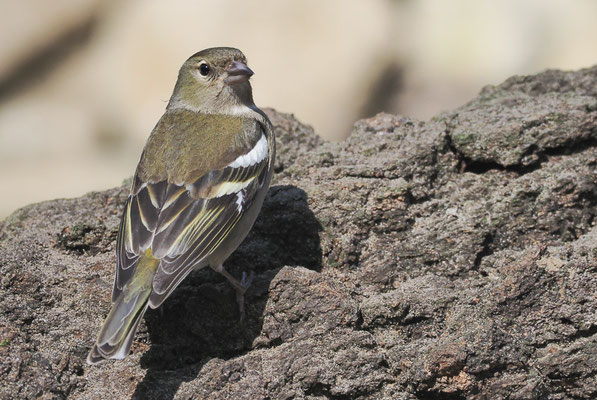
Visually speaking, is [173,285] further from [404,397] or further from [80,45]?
[80,45]

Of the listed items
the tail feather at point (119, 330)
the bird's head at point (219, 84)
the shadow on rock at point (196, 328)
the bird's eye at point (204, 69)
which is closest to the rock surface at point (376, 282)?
the shadow on rock at point (196, 328)

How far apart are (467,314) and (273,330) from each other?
950 millimetres

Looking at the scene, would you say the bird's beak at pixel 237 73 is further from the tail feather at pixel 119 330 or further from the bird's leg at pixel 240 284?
the tail feather at pixel 119 330

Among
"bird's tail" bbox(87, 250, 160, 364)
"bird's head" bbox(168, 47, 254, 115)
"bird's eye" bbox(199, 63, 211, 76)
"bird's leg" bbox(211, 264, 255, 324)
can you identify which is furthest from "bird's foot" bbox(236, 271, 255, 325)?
"bird's eye" bbox(199, 63, 211, 76)

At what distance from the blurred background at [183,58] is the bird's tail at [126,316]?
5020mm

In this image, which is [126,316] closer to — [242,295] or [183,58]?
[242,295]

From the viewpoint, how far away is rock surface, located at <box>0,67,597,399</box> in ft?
13.2

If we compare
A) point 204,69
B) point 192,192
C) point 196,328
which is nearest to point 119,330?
point 196,328

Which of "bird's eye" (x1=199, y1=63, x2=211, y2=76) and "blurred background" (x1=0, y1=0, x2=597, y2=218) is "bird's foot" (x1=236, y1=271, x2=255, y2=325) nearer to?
"bird's eye" (x1=199, y1=63, x2=211, y2=76)

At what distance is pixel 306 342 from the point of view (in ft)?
13.7

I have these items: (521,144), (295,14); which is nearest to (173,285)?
(521,144)

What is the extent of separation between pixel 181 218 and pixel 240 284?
522mm

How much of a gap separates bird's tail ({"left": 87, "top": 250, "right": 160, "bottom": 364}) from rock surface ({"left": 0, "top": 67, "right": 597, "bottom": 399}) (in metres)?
0.23

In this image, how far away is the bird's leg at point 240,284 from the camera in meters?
4.37
